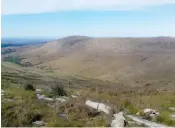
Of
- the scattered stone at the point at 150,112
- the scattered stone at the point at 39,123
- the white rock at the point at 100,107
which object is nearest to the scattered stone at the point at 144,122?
the scattered stone at the point at 150,112

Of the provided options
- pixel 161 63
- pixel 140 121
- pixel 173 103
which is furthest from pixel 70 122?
pixel 161 63

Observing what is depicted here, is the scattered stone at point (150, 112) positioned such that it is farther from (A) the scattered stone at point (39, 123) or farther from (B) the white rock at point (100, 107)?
(A) the scattered stone at point (39, 123)

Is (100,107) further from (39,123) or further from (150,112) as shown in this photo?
(39,123)

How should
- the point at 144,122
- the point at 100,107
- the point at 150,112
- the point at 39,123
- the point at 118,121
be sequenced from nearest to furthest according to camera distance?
1. the point at 39,123
2. the point at 118,121
3. the point at 144,122
4. the point at 150,112
5. the point at 100,107

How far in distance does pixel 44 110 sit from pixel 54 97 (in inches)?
169

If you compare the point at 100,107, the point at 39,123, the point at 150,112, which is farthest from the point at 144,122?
the point at 39,123

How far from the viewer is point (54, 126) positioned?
1064 centimetres

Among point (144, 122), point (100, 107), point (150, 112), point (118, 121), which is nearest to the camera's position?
point (118, 121)

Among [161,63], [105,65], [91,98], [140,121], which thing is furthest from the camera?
[105,65]

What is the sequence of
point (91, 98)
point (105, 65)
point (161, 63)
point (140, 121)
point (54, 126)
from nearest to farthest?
point (54, 126)
point (140, 121)
point (91, 98)
point (161, 63)
point (105, 65)

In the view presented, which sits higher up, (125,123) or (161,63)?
(161,63)

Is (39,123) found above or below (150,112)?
below

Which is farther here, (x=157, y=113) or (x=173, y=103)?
(x=173, y=103)

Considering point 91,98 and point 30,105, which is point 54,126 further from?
point 91,98
